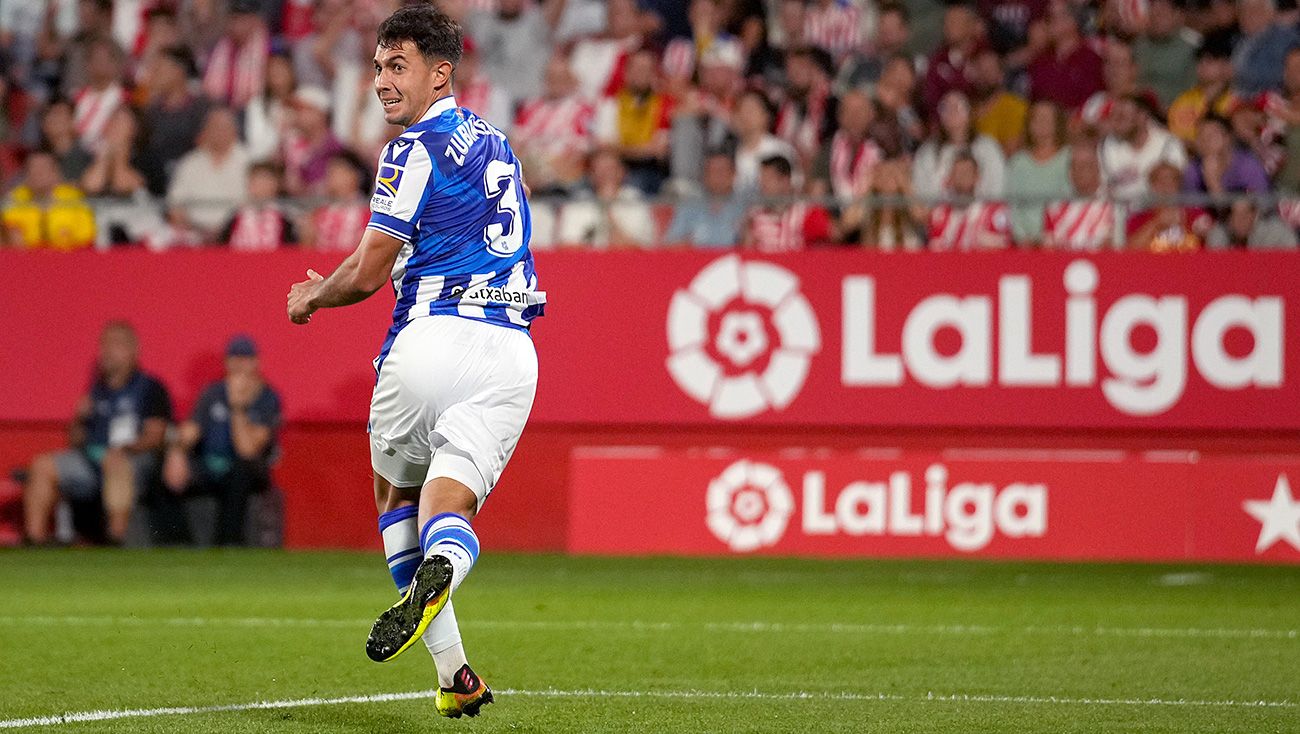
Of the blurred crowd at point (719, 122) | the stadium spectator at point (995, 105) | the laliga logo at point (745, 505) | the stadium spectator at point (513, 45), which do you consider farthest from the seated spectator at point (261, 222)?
the stadium spectator at point (995, 105)

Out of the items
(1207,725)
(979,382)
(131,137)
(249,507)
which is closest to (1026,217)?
(979,382)

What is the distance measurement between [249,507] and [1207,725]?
9.84 m

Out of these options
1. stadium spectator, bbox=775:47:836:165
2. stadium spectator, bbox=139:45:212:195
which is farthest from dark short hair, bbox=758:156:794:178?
stadium spectator, bbox=139:45:212:195

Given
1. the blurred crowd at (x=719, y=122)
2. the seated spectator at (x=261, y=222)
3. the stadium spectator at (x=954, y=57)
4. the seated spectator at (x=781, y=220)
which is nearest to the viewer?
the blurred crowd at (x=719, y=122)

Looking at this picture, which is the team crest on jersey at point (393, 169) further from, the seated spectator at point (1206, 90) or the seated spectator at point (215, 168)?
the seated spectator at point (1206, 90)

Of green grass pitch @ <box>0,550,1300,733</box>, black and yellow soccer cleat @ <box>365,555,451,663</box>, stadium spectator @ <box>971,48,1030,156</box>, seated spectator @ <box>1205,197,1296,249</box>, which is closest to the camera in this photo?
black and yellow soccer cleat @ <box>365,555,451,663</box>

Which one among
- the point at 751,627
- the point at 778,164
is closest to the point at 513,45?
the point at 778,164

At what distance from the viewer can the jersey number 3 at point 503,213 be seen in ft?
19.7

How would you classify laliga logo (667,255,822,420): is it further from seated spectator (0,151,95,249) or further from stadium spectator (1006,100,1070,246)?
seated spectator (0,151,95,249)

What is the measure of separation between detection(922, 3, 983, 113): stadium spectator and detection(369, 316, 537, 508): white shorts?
33.5ft

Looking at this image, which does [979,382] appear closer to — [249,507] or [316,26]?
[249,507]

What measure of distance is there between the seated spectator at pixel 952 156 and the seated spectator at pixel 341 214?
9.73 ft

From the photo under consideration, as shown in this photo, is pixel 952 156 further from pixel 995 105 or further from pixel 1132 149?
pixel 1132 149

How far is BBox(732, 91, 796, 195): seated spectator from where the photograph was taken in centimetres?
1510
